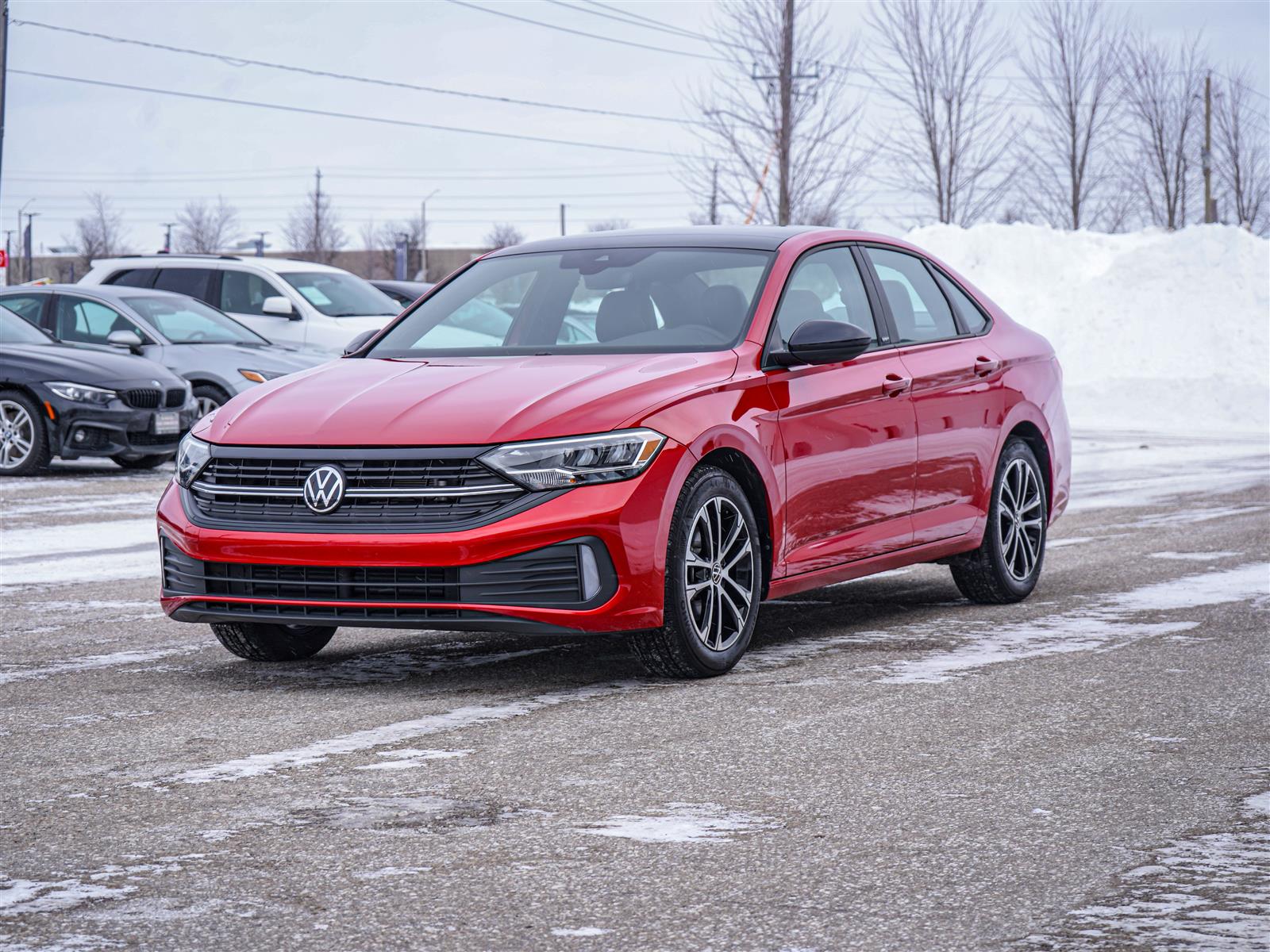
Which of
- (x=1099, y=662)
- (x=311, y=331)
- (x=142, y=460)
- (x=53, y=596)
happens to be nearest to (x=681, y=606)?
(x=1099, y=662)

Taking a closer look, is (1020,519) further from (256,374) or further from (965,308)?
(256,374)

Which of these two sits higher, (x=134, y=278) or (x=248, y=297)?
(x=134, y=278)

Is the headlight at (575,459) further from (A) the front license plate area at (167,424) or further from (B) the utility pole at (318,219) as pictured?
(B) the utility pole at (318,219)

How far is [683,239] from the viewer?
770 centimetres

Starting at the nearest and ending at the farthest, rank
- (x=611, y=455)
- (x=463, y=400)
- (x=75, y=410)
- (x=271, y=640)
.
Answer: (x=611, y=455) → (x=463, y=400) → (x=271, y=640) → (x=75, y=410)

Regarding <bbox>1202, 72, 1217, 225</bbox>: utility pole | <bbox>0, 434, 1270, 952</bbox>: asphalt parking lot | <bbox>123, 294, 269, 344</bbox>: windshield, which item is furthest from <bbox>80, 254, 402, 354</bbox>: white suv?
<bbox>1202, 72, 1217, 225</bbox>: utility pole

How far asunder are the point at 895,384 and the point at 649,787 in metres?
3.14

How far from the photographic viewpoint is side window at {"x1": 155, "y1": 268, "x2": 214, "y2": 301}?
825 inches

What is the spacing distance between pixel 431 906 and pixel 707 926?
57 cm

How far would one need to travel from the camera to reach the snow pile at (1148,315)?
28.7 metres

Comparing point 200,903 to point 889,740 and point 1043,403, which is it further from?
point 1043,403

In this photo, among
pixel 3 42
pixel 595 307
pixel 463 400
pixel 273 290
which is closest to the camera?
pixel 463 400

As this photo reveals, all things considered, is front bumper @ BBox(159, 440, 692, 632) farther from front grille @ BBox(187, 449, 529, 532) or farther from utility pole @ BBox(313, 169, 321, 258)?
utility pole @ BBox(313, 169, 321, 258)

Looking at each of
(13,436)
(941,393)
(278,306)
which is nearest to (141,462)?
(13,436)
